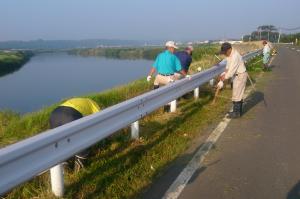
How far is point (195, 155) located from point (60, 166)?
7.58 feet

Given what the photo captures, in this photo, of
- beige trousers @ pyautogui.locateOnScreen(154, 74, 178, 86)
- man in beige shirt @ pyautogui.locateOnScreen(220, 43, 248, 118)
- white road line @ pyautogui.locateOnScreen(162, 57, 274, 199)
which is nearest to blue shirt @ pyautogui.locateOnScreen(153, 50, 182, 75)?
beige trousers @ pyautogui.locateOnScreen(154, 74, 178, 86)

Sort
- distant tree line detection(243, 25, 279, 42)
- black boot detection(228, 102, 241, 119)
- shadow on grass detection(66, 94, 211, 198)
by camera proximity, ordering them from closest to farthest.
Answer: shadow on grass detection(66, 94, 211, 198), black boot detection(228, 102, 241, 119), distant tree line detection(243, 25, 279, 42)

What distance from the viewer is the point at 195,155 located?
19.8ft

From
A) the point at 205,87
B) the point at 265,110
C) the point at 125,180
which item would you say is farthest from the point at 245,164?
the point at 205,87

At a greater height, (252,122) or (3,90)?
(252,122)

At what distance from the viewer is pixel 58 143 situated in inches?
159

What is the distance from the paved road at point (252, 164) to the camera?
460cm

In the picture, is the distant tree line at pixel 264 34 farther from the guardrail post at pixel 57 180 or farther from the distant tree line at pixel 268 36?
the guardrail post at pixel 57 180

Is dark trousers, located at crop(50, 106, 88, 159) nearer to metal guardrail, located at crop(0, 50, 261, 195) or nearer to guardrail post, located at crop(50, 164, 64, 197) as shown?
metal guardrail, located at crop(0, 50, 261, 195)

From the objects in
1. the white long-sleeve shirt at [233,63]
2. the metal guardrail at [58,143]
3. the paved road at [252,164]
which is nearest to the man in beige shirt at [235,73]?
the white long-sleeve shirt at [233,63]

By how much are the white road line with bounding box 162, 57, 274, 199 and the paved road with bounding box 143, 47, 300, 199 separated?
0.06 metres

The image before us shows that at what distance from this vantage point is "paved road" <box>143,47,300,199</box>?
4598 mm

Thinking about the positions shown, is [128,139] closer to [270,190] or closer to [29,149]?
[270,190]

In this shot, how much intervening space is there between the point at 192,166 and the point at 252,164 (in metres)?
0.80
